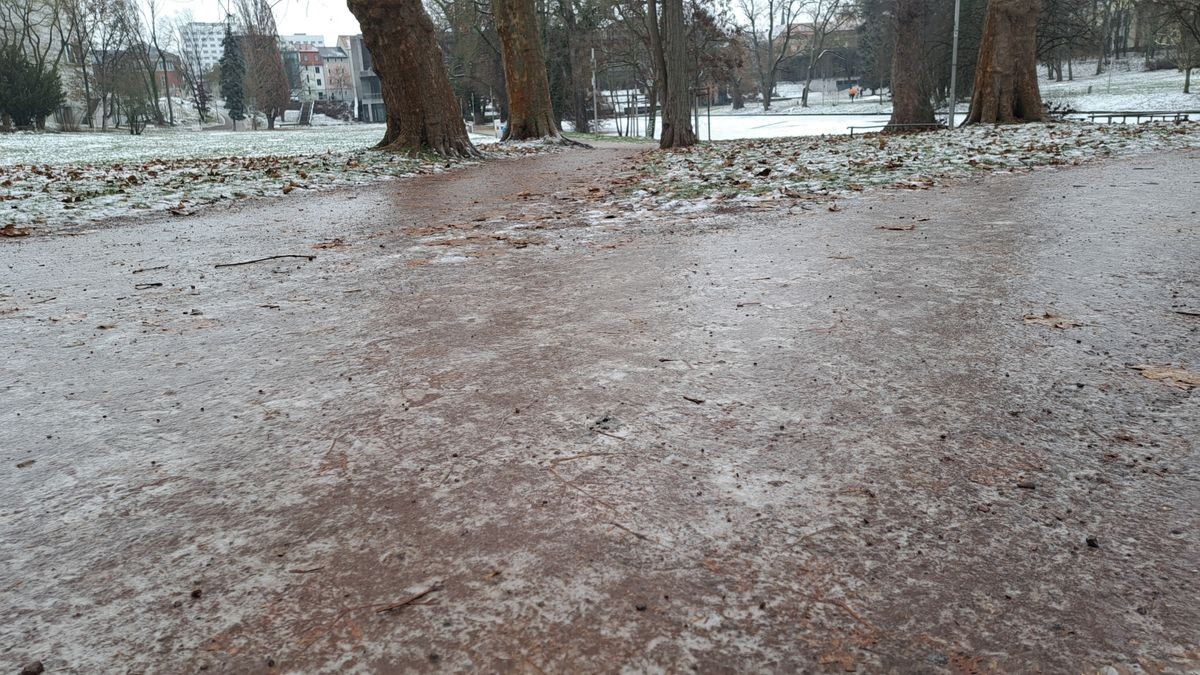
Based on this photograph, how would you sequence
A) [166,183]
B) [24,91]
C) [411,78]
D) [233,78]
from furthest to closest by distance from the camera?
[233,78] < [24,91] < [411,78] < [166,183]

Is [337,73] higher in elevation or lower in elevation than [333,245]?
higher

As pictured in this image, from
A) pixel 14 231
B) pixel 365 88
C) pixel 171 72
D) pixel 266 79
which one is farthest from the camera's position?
pixel 171 72

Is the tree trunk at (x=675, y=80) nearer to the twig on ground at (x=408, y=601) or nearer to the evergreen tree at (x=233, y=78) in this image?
the twig on ground at (x=408, y=601)

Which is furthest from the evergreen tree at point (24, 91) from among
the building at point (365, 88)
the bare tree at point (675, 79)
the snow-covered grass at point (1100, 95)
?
the snow-covered grass at point (1100, 95)

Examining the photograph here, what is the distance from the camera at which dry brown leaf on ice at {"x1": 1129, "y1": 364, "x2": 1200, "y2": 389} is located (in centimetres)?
255

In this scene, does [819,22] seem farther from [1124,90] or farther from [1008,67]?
[1008,67]

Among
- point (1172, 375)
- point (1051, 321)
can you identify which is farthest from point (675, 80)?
point (1172, 375)

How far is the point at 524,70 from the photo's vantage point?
2014 centimetres

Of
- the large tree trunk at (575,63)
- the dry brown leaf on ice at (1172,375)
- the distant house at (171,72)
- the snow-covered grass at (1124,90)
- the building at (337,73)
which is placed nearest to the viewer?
the dry brown leaf on ice at (1172,375)

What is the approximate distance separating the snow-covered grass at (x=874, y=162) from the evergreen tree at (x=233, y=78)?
220ft

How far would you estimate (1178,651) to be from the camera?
54.0 inches

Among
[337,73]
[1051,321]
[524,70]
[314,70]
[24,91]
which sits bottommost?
[1051,321]

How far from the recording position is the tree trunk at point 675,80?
18.1m

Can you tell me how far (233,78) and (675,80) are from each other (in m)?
63.6
